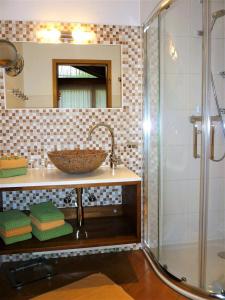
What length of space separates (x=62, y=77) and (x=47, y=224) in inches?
45.2

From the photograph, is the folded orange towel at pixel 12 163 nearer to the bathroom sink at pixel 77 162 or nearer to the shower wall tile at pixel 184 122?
the bathroom sink at pixel 77 162

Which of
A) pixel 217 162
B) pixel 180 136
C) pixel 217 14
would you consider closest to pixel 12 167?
pixel 180 136

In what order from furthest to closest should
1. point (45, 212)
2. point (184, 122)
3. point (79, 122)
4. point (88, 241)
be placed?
1. point (79, 122)
2. point (184, 122)
3. point (45, 212)
4. point (88, 241)

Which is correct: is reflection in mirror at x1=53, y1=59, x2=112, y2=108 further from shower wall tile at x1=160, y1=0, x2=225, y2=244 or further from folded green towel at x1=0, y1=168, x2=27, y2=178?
folded green towel at x1=0, y1=168, x2=27, y2=178

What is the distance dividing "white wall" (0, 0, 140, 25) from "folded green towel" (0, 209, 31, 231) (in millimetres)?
1503

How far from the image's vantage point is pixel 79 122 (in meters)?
2.68

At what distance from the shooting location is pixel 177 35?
248 centimetres

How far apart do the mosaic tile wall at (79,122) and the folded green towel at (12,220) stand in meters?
0.28

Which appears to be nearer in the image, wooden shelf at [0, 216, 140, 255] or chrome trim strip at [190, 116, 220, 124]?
wooden shelf at [0, 216, 140, 255]

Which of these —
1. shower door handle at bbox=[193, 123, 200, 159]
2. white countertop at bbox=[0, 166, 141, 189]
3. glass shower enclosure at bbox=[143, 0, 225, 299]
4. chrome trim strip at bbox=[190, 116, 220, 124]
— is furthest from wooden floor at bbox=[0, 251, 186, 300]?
chrome trim strip at bbox=[190, 116, 220, 124]

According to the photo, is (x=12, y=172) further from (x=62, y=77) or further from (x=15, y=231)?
(x=62, y=77)

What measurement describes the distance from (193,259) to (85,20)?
2027mm

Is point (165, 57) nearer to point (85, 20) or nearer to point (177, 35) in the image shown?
point (177, 35)

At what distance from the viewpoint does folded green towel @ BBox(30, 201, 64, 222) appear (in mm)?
2307
